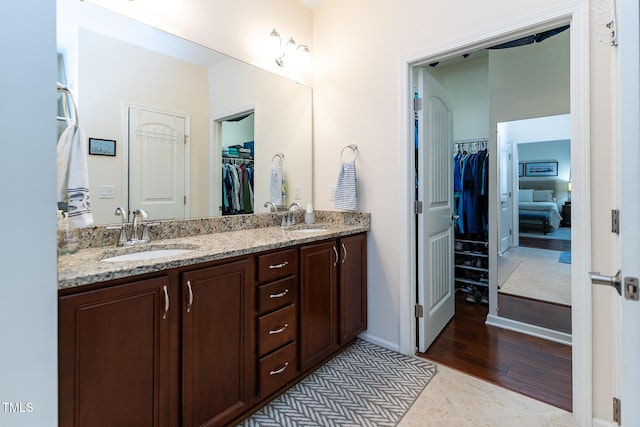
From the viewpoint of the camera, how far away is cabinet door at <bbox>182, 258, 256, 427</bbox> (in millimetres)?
1254

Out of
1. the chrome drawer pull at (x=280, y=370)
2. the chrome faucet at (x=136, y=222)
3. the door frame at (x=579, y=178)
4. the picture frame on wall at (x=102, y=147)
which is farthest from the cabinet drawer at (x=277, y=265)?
the door frame at (x=579, y=178)

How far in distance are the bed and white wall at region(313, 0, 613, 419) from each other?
31.6 inches

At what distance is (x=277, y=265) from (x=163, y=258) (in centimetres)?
58

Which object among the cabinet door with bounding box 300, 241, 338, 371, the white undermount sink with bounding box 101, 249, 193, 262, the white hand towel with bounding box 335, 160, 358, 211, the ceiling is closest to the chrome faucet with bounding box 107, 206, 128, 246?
the white undermount sink with bounding box 101, 249, 193, 262

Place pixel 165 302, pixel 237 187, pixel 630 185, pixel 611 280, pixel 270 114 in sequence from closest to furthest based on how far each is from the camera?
pixel 630 185 < pixel 611 280 < pixel 165 302 < pixel 237 187 < pixel 270 114

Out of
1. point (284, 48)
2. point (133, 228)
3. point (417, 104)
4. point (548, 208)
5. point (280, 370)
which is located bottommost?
point (280, 370)

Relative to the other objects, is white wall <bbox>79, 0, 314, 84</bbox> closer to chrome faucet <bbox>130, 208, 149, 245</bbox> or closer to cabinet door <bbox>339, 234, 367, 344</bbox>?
chrome faucet <bbox>130, 208, 149, 245</bbox>

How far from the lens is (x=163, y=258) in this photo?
1.21 meters

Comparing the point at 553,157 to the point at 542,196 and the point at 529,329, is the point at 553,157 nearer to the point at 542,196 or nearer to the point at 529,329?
the point at 542,196

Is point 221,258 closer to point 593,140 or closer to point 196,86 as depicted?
point 196,86

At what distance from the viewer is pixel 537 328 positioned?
8.12 ft

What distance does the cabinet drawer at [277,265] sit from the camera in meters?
1.54

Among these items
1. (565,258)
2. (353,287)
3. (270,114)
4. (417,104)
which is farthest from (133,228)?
(565,258)

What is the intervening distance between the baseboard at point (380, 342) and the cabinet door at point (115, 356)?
1551 millimetres
